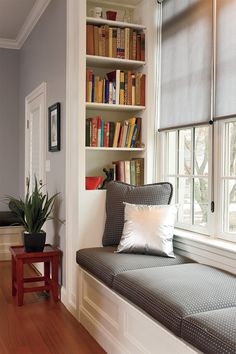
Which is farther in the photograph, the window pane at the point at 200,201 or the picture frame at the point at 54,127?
the picture frame at the point at 54,127

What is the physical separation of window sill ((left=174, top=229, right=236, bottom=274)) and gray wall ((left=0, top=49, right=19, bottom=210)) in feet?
11.0

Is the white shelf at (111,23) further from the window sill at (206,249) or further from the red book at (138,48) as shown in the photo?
the window sill at (206,249)

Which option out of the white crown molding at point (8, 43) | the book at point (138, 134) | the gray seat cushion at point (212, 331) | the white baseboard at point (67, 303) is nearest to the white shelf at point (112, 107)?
the book at point (138, 134)

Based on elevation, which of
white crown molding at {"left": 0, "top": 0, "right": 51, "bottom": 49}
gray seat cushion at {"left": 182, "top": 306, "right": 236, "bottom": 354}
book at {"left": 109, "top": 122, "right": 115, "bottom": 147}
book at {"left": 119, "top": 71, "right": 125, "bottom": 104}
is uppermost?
white crown molding at {"left": 0, "top": 0, "right": 51, "bottom": 49}

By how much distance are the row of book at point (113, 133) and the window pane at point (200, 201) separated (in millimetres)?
733

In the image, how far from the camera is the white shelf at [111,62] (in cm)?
349

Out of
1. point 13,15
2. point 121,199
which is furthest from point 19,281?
point 13,15

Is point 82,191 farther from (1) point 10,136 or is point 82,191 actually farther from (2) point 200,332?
(1) point 10,136

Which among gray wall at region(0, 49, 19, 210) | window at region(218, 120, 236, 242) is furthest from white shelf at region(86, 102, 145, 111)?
gray wall at region(0, 49, 19, 210)

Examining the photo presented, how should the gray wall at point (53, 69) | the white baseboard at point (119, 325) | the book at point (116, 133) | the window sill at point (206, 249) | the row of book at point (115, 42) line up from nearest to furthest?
the white baseboard at point (119, 325), the window sill at point (206, 249), the row of book at point (115, 42), the book at point (116, 133), the gray wall at point (53, 69)

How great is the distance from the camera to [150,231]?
2.95 m

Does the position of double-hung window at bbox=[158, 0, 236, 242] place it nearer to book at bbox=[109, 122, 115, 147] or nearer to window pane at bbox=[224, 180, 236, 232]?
window pane at bbox=[224, 180, 236, 232]

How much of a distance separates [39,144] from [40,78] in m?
0.70

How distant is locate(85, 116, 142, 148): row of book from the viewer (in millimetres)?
3469
